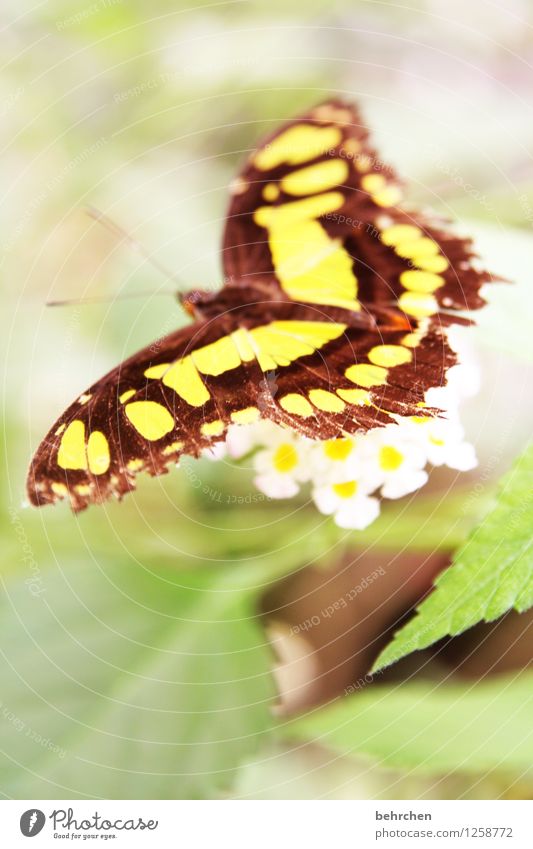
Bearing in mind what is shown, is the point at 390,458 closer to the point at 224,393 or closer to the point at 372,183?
the point at 224,393

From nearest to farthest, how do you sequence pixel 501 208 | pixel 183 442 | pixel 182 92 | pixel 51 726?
pixel 183 442
pixel 51 726
pixel 501 208
pixel 182 92

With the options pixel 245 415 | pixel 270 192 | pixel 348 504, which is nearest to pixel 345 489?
pixel 348 504

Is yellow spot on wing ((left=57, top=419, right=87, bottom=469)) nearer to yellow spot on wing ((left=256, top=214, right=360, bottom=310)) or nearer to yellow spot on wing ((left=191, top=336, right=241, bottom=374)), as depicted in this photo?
yellow spot on wing ((left=191, top=336, right=241, bottom=374))

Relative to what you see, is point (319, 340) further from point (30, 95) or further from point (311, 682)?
point (30, 95)

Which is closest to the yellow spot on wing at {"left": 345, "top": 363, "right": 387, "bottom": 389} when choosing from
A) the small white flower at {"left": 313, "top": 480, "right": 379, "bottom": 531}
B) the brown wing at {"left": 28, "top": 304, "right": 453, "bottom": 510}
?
the brown wing at {"left": 28, "top": 304, "right": 453, "bottom": 510}

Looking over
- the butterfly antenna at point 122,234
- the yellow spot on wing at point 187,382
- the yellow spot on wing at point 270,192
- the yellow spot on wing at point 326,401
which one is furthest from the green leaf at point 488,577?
the butterfly antenna at point 122,234

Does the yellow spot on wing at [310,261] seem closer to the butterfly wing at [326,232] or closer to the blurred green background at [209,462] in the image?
the butterfly wing at [326,232]
